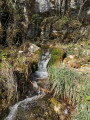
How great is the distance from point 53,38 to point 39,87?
29.2 feet

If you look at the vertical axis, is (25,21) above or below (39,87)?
above

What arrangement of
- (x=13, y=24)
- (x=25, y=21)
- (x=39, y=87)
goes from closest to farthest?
1. (x=39, y=87)
2. (x=13, y=24)
3. (x=25, y=21)

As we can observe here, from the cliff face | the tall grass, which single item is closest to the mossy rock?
the cliff face

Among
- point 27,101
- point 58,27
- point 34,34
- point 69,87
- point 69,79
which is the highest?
point 58,27

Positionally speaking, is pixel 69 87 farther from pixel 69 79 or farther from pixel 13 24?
pixel 13 24

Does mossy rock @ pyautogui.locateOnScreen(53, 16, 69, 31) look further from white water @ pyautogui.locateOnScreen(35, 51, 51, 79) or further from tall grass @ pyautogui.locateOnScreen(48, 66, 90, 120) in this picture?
tall grass @ pyautogui.locateOnScreen(48, 66, 90, 120)

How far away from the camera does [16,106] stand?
2.45m

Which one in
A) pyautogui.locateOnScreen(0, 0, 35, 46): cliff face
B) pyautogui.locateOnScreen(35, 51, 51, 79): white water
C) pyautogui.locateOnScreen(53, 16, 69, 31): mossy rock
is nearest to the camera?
pyautogui.locateOnScreen(35, 51, 51, 79): white water

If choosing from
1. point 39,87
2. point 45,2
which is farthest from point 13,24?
point 45,2

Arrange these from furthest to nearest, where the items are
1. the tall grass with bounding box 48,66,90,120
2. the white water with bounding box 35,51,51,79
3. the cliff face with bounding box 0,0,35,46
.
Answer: the cliff face with bounding box 0,0,35,46
the white water with bounding box 35,51,51,79
the tall grass with bounding box 48,66,90,120

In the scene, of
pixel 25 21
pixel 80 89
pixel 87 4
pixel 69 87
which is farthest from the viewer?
pixel 87 4

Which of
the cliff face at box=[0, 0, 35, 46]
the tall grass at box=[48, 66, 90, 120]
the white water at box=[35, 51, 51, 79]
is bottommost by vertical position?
the white water at box=[35, 51, 51, 79]

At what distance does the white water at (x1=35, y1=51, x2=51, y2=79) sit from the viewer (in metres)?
4.56

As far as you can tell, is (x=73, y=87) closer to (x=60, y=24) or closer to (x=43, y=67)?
(x=43, y=67)
